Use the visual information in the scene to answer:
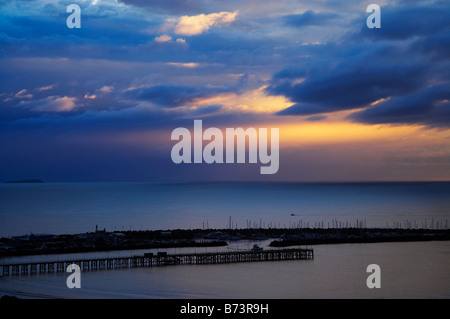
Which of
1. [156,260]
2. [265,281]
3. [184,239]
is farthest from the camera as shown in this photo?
[184,239]

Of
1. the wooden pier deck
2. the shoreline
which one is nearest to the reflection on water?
the wooden pier deck

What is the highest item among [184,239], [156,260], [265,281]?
[184,239]

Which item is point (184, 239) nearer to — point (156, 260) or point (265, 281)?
point (156, 260)

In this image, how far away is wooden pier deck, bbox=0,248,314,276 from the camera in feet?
150

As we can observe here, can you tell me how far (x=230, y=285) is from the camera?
131 ft

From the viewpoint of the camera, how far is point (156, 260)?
167 ft

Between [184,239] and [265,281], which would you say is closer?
[265,281]

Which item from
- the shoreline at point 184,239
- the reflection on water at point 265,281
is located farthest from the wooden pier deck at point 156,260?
the shoreline at point 184,239

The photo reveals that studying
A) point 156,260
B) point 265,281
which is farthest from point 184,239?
point 265,281

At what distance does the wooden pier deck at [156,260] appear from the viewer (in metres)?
45.8
